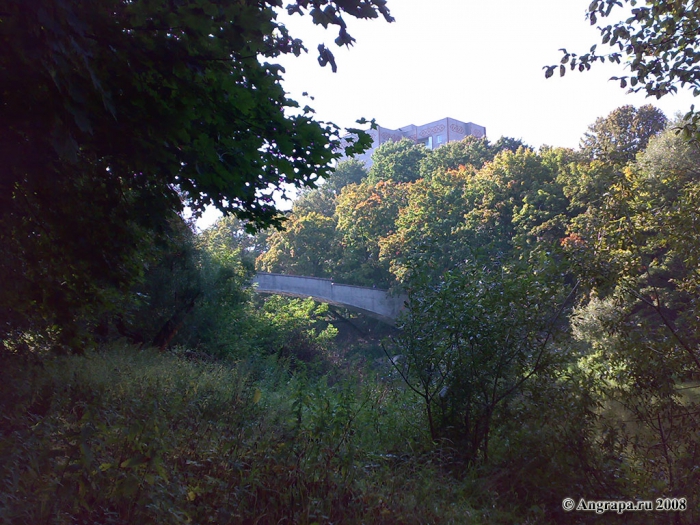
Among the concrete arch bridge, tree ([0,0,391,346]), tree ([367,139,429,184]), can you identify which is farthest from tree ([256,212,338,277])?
tree ([0,0,391,346])

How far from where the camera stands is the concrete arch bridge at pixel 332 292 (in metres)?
36.2

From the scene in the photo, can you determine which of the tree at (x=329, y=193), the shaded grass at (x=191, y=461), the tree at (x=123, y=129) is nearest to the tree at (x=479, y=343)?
the shaded grass at (x=191, y=461)

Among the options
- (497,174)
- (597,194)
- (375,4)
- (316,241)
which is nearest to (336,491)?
(375,4)

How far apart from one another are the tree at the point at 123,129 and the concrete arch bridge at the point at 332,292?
29515mm

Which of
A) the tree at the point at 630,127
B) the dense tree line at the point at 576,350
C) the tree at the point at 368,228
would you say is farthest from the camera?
the tree at the point at 368,228

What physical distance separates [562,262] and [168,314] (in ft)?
40.8

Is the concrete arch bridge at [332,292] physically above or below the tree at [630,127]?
A: below

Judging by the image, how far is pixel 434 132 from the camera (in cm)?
7956

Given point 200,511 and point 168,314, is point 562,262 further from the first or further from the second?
point 168,314

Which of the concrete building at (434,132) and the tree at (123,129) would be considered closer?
the tree at (123,129)

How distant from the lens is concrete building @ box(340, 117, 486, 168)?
7831 cm

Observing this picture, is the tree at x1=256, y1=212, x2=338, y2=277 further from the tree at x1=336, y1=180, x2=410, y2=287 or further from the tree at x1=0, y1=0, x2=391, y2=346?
the tree at x1=0, y1=0, x2=391, y2=346

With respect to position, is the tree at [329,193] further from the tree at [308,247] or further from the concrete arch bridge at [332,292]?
the concrete arch bridge at [332,292]

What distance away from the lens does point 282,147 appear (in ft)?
16.1
